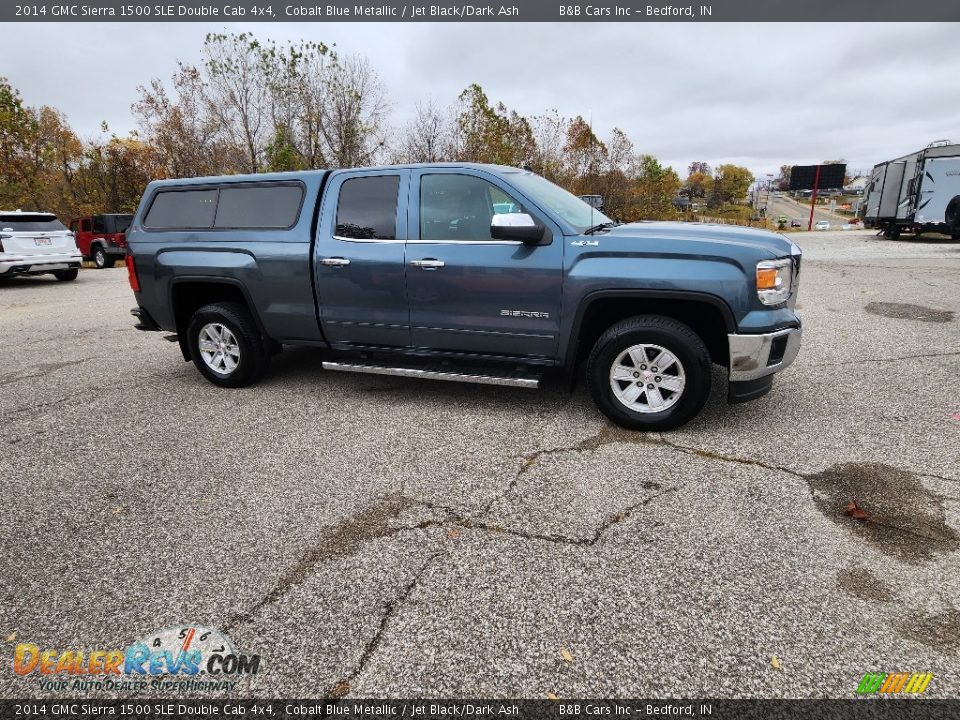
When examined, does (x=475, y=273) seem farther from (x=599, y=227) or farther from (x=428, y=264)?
(x=599, y=227)

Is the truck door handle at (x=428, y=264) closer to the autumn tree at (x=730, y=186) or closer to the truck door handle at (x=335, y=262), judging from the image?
the truck door handle at (x=335, y=262)

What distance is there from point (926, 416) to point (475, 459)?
11.2ft

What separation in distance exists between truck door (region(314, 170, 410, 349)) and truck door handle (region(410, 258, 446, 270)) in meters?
0.13

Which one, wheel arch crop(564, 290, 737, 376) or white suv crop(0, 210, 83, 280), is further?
white suv crop(0, 210, 83, 280)

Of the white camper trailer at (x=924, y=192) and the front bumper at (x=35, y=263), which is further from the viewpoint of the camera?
the white camper trailer at (x=924, y=192)

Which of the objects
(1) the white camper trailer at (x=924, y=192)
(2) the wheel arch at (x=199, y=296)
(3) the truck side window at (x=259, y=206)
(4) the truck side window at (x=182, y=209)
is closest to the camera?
(3) the truck side window at (x=259, y=206)

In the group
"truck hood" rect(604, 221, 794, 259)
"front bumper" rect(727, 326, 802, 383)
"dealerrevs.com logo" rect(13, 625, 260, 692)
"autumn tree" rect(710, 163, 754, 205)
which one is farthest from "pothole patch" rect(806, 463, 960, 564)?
"autumn tree" rect(710, 163, 754, 205)

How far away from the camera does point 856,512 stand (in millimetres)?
2883

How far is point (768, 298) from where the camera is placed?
358 centimetres

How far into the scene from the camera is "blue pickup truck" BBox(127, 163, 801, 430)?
370 cm

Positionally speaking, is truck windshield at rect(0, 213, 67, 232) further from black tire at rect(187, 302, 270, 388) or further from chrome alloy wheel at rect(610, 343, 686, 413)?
chrome alloy wheel at rect(610, 343, 686, 413)

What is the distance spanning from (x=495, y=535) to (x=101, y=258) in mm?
21533

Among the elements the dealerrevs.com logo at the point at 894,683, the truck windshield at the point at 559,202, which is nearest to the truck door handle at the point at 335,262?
the truck windshield at the point at 559,202

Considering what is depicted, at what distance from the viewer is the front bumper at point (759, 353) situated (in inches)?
140
